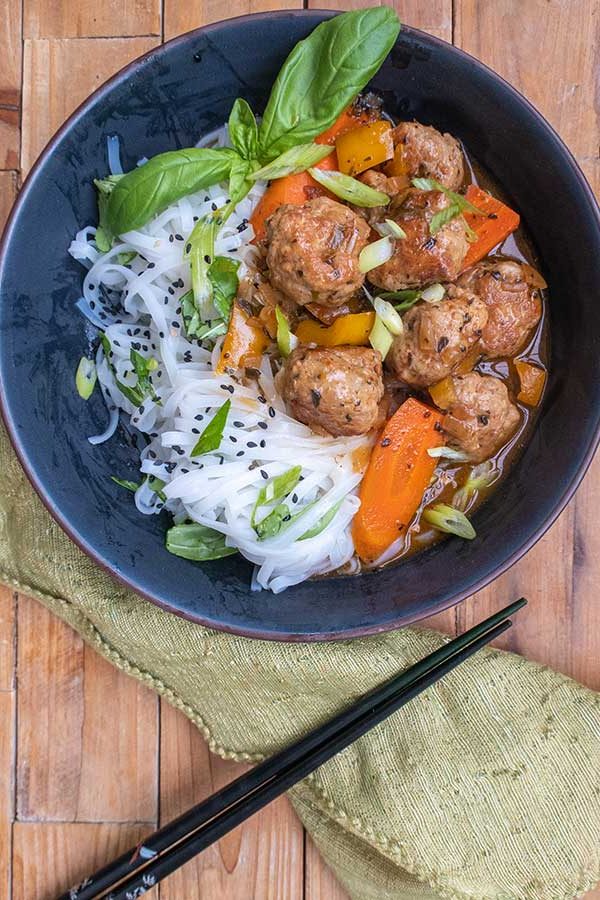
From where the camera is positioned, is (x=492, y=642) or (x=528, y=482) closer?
(x=528, y=482)

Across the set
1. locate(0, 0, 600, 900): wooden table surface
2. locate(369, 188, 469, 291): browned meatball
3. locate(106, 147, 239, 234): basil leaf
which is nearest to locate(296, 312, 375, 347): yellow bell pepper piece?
locate(369, 188, 469, 291): browned meatball

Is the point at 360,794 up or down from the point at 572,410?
down

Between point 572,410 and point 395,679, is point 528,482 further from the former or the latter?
point 395,679

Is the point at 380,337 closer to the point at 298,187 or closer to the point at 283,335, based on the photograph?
the point at 283,335

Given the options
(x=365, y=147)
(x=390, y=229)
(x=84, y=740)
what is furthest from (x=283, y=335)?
(x=84, y=740)

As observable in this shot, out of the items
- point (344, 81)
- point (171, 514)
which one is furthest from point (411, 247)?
point (171, 514)

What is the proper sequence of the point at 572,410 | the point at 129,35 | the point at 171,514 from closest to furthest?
1. the point at 572,410
2. the point at 171,514
3. the point at 129,35

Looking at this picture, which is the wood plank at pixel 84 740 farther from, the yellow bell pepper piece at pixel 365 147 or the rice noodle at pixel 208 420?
the yellow bell pepper piece at pixel 365 147
